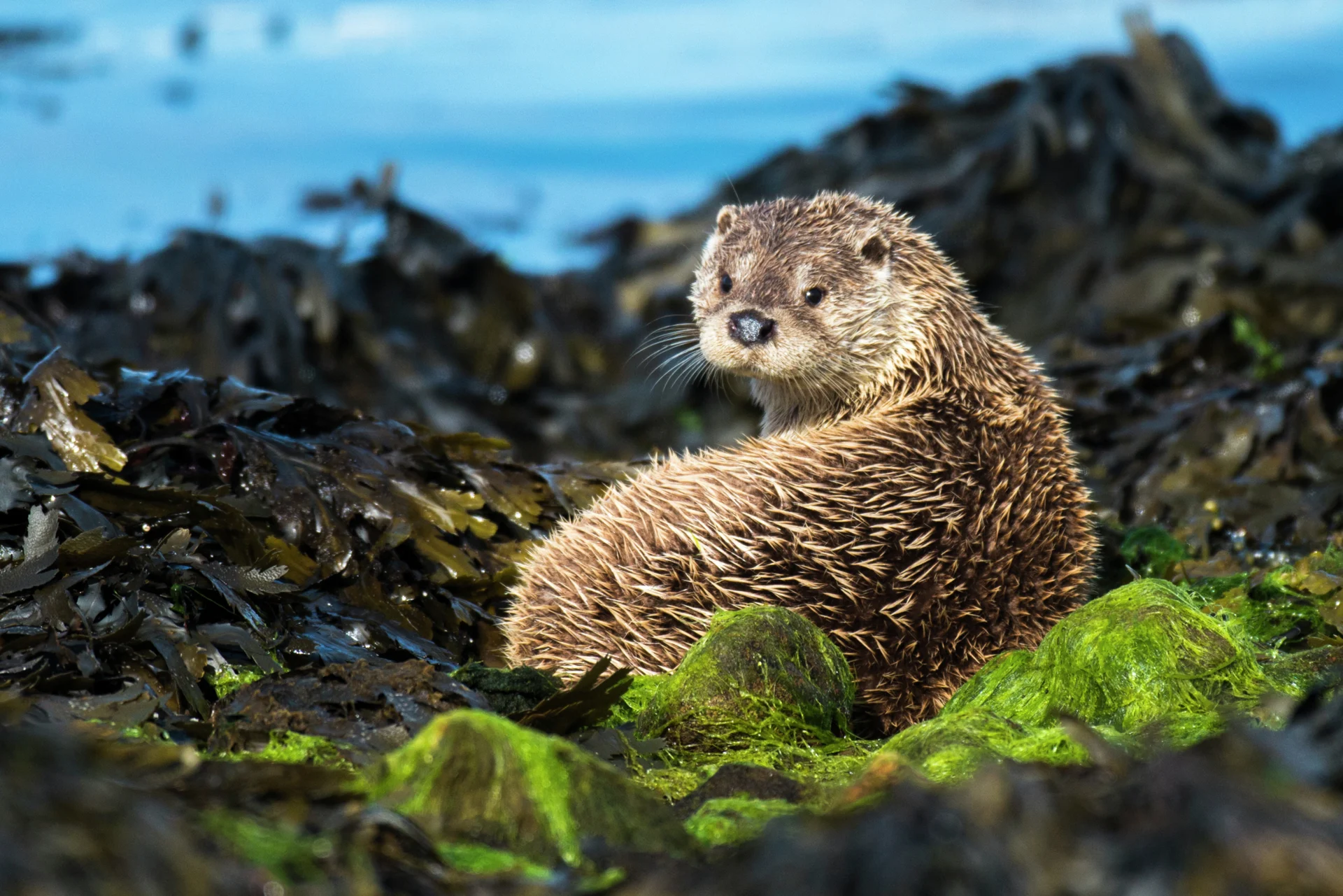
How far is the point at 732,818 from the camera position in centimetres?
317

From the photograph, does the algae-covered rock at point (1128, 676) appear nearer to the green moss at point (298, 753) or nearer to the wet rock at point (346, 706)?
the wet rock at point (346, 706)

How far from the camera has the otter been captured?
479 centimetres

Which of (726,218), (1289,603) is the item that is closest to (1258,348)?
(1289,603)

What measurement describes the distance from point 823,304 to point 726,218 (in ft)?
2.99

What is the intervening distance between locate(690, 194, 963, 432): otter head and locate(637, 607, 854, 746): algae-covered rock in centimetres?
171

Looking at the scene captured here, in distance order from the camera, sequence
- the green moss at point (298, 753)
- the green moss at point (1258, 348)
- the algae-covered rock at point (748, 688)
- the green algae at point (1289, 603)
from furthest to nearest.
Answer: the green moss at point (1258, 348) → the green algae at point (1289, 603) → the algae-covered rock at point (748, 688) → the green moss at point (298, 753)

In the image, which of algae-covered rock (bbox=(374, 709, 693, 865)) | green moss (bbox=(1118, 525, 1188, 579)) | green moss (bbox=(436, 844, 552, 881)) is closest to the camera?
green moss (bbox=(436, 844, 552, 881))

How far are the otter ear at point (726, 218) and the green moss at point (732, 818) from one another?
3.67 meters

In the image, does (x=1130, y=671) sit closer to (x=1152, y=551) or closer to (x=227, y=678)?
(x=1152, y=551)

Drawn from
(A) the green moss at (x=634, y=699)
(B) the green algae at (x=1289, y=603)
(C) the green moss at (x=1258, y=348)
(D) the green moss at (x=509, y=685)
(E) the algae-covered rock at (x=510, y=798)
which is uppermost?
(C) the green moss at (x=1258, y=348)

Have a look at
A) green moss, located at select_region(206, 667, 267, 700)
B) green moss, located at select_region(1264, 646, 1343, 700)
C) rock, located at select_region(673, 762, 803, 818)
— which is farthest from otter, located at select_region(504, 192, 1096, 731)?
rock, located at select_region(673, 762, 803, 818)

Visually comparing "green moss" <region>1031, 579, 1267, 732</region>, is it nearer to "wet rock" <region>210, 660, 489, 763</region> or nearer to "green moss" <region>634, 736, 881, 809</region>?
"green moss" <region>634, 736, 881, 809</region>

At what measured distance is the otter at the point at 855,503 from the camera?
4.79m

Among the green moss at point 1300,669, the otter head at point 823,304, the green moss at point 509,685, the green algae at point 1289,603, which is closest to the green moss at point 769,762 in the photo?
the green moss at point 509,685
